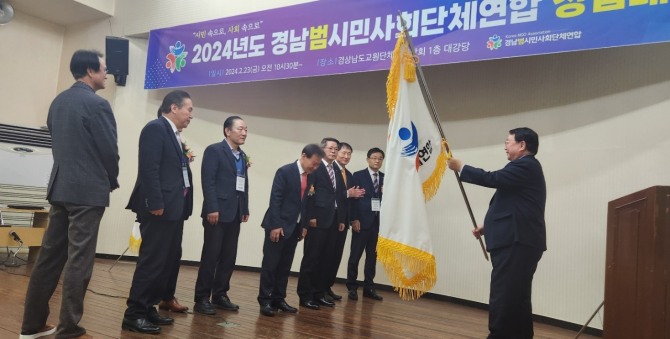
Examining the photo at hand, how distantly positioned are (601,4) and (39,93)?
6.51 m

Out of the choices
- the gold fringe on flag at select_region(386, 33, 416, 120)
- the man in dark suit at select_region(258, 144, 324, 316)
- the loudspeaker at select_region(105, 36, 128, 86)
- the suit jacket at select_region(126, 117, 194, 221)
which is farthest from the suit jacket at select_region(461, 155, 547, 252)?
the loudspeaker at select_region(105, 36, 128, 86)

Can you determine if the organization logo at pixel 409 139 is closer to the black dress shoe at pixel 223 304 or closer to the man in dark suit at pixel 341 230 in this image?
the man in dark suit at pixel 341 230

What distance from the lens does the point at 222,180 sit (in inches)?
122

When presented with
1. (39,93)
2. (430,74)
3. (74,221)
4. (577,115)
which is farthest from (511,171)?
(39,93)

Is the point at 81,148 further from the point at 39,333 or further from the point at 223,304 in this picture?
the point at 223,304

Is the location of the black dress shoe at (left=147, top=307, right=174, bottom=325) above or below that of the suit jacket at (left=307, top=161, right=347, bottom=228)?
below

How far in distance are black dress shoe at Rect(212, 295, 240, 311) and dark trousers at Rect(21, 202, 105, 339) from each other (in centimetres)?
112

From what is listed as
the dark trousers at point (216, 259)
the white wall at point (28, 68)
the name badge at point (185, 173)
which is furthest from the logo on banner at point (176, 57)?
the name badge at point (185, 173)

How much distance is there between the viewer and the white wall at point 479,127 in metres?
3.62

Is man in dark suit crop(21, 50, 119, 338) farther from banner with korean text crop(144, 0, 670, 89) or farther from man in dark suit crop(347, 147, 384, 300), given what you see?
man in dark suit crop(347, 147, 384, 300)

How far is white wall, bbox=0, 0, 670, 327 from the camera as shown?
3625 millimetres

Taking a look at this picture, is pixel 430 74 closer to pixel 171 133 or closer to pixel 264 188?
pixel 264 188

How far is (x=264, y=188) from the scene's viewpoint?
5637 mm

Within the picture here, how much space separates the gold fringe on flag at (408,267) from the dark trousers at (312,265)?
0.97m
